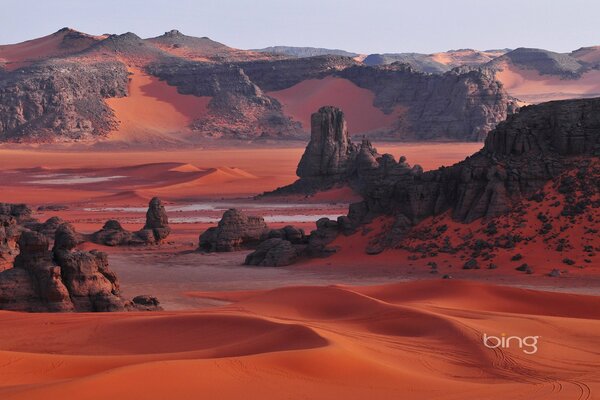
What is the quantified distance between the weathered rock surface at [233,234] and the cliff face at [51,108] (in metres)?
75.7

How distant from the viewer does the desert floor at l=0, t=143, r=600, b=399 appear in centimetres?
1071

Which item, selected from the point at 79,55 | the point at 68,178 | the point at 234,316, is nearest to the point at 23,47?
the point at 79,55

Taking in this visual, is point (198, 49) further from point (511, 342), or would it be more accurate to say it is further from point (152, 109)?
point (511, 342)

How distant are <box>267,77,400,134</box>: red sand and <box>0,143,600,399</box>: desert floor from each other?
90.1 meters

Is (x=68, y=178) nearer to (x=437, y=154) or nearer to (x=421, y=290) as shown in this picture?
(x=437, y=154)

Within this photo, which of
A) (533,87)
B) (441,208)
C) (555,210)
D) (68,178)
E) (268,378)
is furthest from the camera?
(533,87)

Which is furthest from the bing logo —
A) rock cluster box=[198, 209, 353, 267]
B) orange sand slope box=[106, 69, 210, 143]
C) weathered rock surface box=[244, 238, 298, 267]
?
orange sand slope box=[106, 69, 210, 143]

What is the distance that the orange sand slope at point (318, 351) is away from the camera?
34.7 feet

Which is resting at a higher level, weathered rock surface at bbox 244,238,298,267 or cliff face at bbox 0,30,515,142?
cliff face at bbox 0,30,515,142

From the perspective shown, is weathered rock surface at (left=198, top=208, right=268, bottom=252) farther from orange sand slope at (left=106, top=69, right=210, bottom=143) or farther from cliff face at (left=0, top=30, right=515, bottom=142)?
orange sand slope at (left=106, top=69, right=210, bottom=143)

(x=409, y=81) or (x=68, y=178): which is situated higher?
(x=409, y=81)

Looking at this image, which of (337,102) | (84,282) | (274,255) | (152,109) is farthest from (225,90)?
(84,282)

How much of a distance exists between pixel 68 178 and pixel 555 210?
185 feet

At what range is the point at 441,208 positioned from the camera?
2853cm
